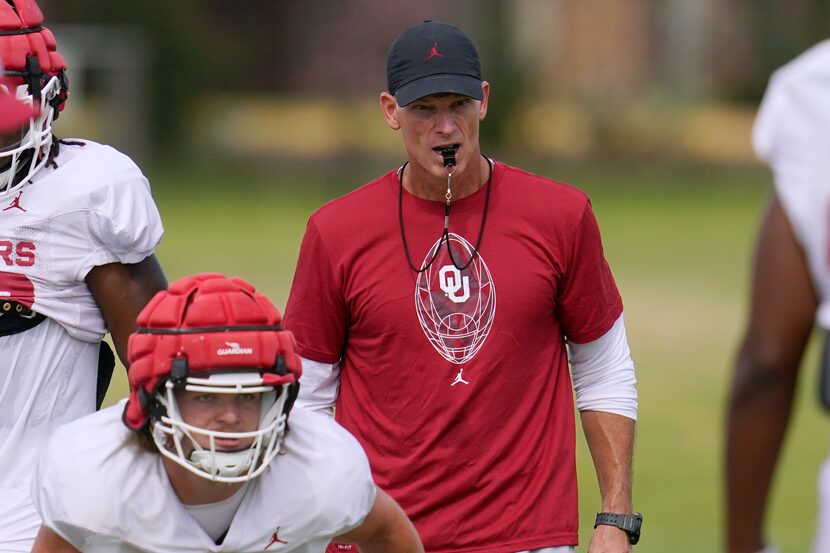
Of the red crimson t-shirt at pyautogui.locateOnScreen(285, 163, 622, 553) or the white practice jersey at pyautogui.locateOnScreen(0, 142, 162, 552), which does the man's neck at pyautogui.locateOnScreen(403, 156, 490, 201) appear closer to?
the red crimson t-shirt at pyautogui.locateOnScreen(285, 163, 622, 553)

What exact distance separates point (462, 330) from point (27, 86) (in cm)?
132

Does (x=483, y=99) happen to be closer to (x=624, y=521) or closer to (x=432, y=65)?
(x=432, y=65)

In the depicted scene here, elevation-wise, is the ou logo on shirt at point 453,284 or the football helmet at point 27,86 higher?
the football helmet at point 27,86

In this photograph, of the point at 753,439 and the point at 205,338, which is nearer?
the point at 753,439

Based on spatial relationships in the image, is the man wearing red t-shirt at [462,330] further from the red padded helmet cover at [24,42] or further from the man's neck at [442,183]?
the red padded helmet cover at [24,42]

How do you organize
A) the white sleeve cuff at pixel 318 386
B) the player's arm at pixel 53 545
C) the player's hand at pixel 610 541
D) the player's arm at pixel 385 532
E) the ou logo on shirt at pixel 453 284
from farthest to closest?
the white sleeve cuff at pixel 318 386, the ou logo on shirt at pixel 453 284, the player's hand at pixel 610 541, the player's arm at pixel 385 532, the player's arm at pixel 53 545

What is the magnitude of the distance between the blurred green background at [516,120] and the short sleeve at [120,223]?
855cm

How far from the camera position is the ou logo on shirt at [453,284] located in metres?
4.46

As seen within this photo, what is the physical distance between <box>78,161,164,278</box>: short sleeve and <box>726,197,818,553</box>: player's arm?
5.68 feet

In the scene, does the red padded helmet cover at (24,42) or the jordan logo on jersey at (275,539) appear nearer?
the jordan logo on jersey at (275,539)

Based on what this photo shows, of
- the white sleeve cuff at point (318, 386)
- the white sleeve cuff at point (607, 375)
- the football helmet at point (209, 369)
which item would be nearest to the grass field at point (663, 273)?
the white sleeve cuff at point (607, 375)

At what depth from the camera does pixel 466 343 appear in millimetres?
4430

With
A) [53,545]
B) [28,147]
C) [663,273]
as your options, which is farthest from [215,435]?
[663,273]

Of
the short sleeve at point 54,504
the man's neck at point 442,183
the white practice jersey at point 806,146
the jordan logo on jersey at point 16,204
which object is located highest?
the white practice jersey at point 806,146
